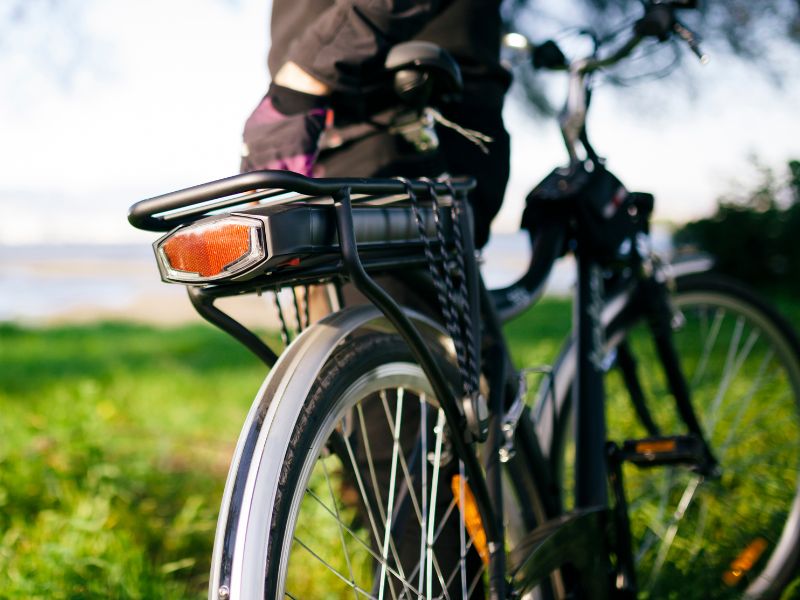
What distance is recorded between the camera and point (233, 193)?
0.97 meters

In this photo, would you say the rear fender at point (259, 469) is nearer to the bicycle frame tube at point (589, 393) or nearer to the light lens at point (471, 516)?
the light lens at point (471, 516)

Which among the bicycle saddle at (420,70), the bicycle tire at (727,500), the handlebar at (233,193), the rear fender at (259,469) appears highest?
the bicycle saddle at (420,70)

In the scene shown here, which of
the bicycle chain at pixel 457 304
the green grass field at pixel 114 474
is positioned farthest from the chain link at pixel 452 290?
the green grass field at pixel 114 474

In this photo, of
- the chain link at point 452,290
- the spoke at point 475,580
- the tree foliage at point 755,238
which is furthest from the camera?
the tree foliage at point 755,238

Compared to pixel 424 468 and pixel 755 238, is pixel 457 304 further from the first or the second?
pixel 755 238

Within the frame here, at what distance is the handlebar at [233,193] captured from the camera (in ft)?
3.12

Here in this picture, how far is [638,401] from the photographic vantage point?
7.14ft

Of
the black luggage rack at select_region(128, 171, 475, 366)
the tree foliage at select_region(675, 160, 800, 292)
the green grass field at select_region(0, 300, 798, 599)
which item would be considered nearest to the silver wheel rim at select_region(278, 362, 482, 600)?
the black luggage rack at select_region(128, 171, 475, 366)

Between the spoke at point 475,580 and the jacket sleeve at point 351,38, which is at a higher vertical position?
the jacket sleeve at point 351,38

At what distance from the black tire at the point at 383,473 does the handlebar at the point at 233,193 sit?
0.77ft

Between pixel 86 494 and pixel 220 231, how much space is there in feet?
6.68

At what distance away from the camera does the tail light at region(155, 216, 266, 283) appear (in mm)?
958

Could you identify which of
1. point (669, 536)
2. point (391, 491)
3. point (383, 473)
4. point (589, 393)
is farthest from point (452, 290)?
point (669, 536)

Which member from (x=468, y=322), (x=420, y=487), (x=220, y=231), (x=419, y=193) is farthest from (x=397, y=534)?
(x=220, y=231)
